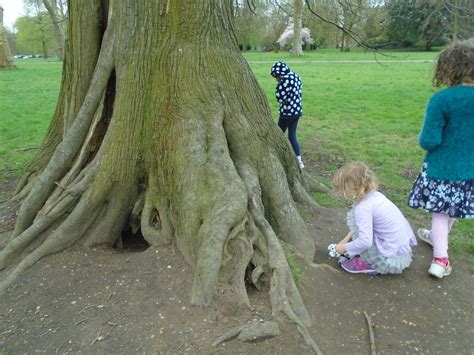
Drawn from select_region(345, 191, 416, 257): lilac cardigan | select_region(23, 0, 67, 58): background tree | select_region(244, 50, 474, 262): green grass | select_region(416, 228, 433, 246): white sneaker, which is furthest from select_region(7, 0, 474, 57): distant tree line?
select_region(345, 191, 416, 257): lilac cardigan

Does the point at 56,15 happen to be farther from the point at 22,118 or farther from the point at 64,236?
the point at 64,236

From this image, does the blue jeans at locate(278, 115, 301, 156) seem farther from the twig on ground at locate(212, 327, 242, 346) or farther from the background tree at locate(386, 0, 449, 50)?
the background tree at locate(386, 0, 449, 50)

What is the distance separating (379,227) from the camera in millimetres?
3441

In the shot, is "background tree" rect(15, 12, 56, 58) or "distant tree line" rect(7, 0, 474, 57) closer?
"distant tree line" rect(7, 0, 474, 57)

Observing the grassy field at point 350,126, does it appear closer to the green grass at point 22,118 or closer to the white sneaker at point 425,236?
the green grass at point 22,118

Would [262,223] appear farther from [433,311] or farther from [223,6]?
[223,6]

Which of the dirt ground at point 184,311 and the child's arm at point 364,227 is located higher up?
the child's arm at point 364,227

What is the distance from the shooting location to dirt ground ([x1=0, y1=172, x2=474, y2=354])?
9.21 ft

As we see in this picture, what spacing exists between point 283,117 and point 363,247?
12.3 ft

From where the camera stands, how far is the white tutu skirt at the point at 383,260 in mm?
3473

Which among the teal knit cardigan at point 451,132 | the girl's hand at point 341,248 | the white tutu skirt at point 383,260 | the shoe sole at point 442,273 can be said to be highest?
the teal knit cardigan at point 451,132

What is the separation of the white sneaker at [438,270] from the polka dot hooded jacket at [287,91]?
12.0 feet

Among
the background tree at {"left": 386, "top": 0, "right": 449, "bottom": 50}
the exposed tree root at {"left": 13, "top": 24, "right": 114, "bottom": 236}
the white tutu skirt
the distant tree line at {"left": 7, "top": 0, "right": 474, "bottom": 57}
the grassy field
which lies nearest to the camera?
the white tutu skirt

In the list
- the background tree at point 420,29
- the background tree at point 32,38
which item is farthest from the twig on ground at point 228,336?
the background tree at point 32,38
